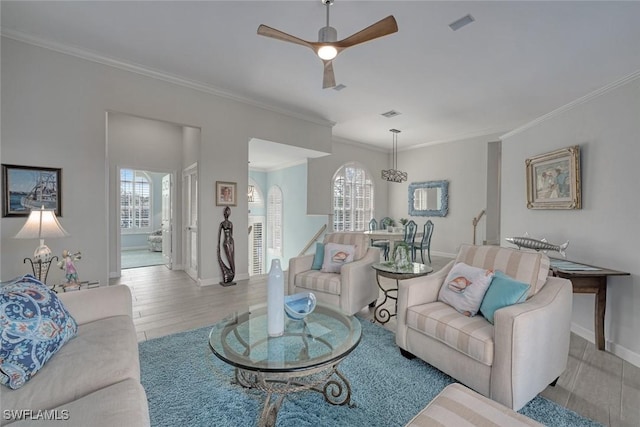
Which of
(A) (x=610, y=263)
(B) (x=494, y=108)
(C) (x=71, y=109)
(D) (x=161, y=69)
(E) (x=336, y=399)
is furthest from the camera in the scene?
(B) (x=494, y=108)

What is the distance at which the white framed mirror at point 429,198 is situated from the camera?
7492 millimetres

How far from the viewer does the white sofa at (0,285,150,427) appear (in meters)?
1.03

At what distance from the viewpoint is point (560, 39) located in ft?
9.73

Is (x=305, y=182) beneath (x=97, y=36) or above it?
beneath

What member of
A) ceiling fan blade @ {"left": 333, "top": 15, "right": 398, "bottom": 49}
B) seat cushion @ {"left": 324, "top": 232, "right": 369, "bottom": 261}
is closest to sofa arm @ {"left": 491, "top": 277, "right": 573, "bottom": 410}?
seat cushion @ {"left": 324, "top": 232, "right": 369, "bottom": 261}

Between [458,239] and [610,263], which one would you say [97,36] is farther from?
[458,239]

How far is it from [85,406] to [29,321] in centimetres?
62

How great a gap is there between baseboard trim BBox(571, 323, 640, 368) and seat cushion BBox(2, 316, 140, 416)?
12.0ft

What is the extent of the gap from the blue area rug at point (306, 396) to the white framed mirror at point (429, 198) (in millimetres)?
5918

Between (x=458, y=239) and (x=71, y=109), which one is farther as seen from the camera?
(x=458, y=239)

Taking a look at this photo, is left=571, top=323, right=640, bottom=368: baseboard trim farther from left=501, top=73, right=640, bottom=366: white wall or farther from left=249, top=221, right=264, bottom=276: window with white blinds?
left=249, top=221, right=264, bottom=276: window with white blinds

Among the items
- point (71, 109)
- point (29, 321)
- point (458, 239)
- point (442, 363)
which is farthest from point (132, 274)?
point (458, 239)

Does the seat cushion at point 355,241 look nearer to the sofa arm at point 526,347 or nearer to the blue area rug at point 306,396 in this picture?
the blue area rug at point 306,396

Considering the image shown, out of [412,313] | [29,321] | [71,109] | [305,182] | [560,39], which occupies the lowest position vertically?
[412,313]
